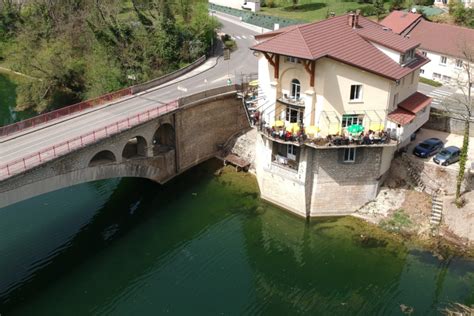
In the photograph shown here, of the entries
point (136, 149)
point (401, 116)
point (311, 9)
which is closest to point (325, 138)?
point (401, 116)

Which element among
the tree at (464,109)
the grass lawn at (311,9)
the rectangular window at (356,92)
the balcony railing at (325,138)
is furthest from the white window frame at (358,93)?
the grass lawn at (311,9)

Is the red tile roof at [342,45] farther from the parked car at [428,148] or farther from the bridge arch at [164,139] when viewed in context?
the bridge arch at [164,139]

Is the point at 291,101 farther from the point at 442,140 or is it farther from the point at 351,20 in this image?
the point at 442,140

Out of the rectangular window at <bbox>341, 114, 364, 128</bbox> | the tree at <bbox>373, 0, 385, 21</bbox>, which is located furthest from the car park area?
the tree at <bbox>373, 0, 385, 21</bbox>

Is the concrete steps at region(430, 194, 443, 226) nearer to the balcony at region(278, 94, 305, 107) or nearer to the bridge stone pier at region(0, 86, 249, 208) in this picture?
the balcony at region(278, 94, 305, 107)

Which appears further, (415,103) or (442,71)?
(442,71)

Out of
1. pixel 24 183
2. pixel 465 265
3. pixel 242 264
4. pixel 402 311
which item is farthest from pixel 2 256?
pixel 465 265

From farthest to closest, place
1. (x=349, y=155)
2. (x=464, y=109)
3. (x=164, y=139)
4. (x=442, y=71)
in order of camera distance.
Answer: (x=442, y=71)
(x=464, y=109)
(x=164, y=139)
(x=349, y=155)
